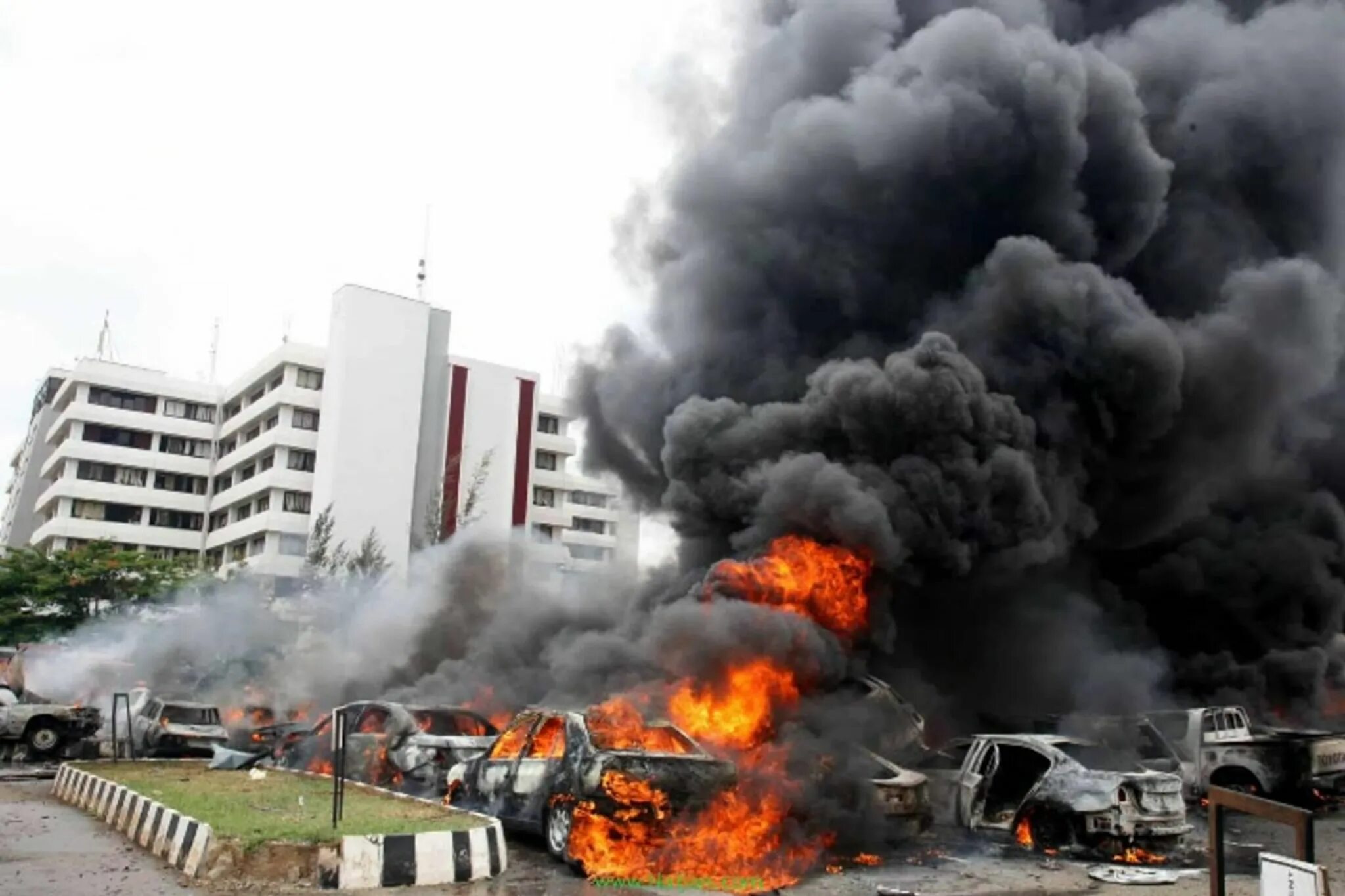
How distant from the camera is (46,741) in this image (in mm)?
19219

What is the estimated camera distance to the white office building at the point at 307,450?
52.2 metres

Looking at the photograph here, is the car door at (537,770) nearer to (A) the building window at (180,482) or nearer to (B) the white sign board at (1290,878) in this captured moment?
(B) the white sign board at (1290,878)

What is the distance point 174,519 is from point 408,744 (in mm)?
50127

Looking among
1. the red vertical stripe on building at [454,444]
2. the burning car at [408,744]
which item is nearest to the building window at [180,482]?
the red vertical stripe on building at [454,444]

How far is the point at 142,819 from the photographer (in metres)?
9.72

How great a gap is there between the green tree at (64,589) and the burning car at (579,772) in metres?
30.5

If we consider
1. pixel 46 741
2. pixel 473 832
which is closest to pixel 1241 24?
pixel 473 832

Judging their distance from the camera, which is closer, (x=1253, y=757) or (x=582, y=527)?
Result: (x=1253, y=757)

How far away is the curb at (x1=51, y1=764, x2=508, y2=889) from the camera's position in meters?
7.70

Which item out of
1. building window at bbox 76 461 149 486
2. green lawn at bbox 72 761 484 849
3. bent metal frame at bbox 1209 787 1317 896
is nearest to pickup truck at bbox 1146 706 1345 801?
green lawn at bbox 72 761 484 849

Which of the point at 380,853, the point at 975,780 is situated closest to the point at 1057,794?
the point at 975,780

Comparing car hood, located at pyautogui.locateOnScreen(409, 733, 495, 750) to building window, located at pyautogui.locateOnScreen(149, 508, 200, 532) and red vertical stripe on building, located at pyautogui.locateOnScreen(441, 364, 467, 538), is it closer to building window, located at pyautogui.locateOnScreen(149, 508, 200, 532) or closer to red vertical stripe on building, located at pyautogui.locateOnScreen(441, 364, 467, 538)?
red vertical stripe on building, located at pyautogui.locateOnScreen(441, 364, 467, 538)

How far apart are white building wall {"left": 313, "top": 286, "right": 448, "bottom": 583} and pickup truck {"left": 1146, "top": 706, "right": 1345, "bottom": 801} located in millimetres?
40973

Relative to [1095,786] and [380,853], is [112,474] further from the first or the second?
[1095,786]
